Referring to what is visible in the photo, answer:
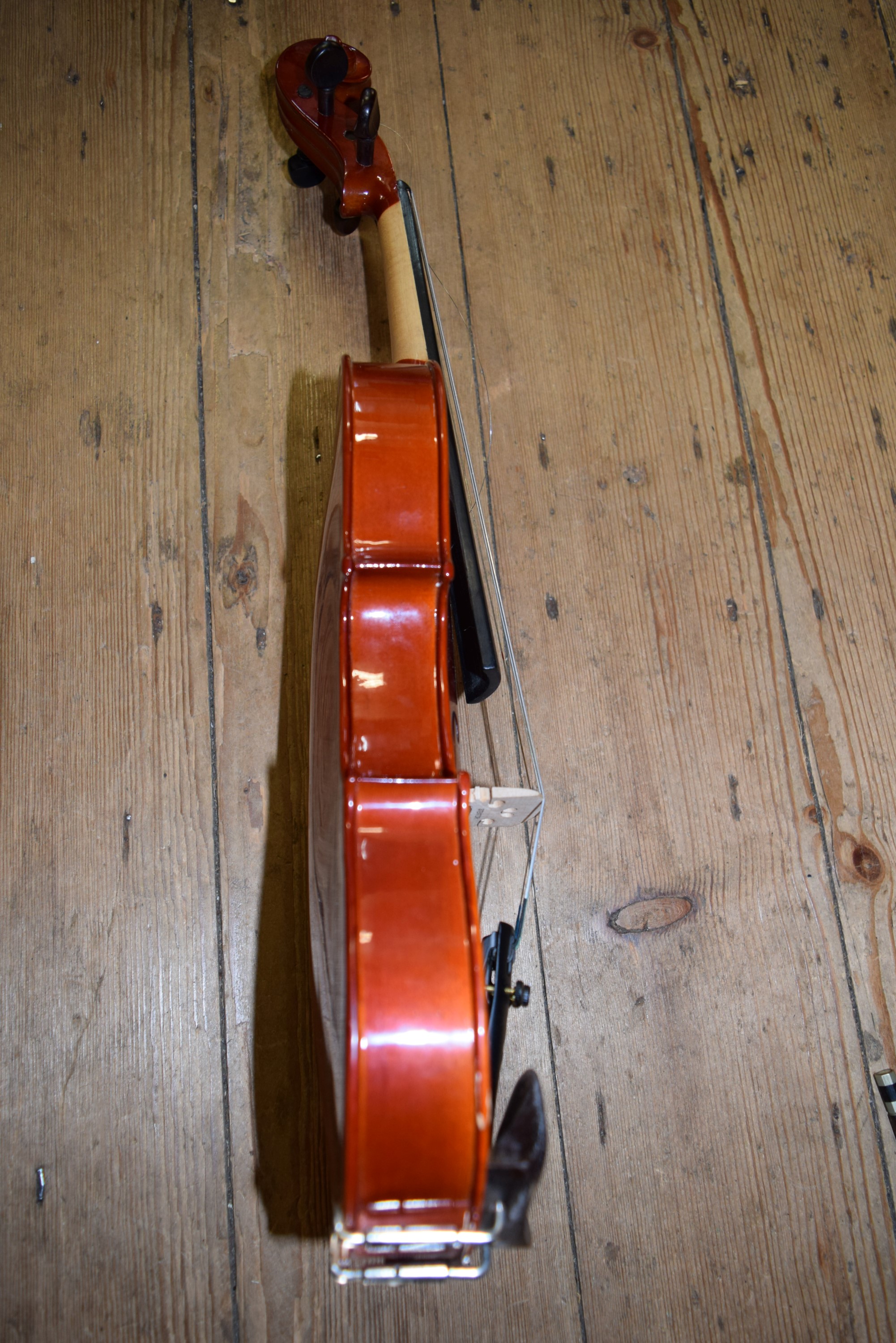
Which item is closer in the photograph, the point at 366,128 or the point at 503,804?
the point at 503,804

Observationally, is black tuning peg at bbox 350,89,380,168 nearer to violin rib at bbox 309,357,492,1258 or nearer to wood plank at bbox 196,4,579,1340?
wood plank at bbox 196,4,579,1340

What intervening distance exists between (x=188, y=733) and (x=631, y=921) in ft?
1.57

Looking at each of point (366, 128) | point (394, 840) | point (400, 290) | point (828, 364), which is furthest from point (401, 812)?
point (828, 364)

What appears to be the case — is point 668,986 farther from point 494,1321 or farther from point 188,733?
point 188,733

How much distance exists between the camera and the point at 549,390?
3.61 feet

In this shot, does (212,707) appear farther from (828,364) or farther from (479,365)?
(828,364)

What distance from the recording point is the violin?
1.88ft

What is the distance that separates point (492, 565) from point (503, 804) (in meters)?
0.29

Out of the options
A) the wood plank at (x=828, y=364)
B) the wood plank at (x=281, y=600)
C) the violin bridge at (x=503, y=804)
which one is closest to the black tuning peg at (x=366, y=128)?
the wood plank at (x=281, y=600)

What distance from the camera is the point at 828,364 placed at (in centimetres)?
116

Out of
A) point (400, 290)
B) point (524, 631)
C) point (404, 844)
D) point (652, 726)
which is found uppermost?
point (400, 290)

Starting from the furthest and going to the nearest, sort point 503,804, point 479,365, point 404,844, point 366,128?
point 479,365 → point 366,128 → point 503,804 → point 404,844

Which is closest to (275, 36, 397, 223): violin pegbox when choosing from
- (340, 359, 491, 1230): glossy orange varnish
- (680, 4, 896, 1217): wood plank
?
(340, 359, 491, 1230): glossy orange varnish

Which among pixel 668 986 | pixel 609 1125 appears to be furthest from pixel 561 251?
pixel 609 1125
